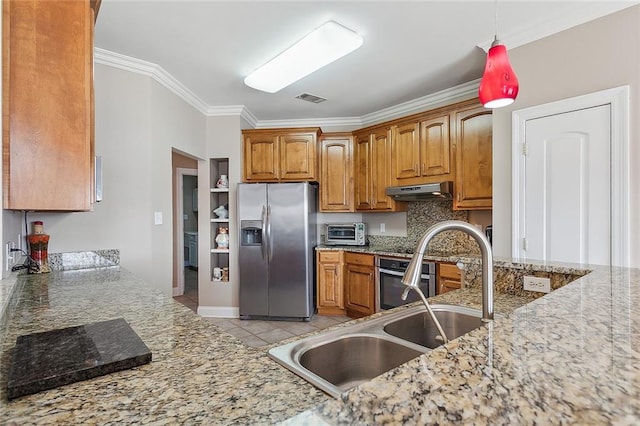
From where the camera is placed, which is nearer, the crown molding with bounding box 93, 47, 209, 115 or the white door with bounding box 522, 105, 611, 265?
the white door with bounding box 522, 105, 611, 265

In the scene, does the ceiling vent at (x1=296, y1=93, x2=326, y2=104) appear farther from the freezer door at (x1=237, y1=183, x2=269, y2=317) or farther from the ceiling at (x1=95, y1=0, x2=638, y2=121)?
the freezer door at (x1=237, y1=183, x2=269, y2=317)

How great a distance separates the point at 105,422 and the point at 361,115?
13.7 feet

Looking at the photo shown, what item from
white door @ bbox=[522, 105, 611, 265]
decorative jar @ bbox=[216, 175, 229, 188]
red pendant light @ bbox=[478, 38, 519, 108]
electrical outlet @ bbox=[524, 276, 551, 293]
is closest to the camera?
electrical outlet @ bbox=[524, 276, 551, 293]

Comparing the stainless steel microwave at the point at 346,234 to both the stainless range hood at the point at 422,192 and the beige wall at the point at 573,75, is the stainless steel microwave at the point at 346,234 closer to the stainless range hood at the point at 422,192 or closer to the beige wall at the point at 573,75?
the stainless range hood at the point at 422,192

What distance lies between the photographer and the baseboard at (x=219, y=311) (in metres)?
3.96

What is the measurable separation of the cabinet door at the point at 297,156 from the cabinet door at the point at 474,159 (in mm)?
1699

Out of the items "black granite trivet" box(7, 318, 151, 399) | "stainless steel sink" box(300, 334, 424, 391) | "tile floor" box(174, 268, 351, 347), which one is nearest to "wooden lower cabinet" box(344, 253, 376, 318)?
"tile floor" box(174, 268, 351, 347)

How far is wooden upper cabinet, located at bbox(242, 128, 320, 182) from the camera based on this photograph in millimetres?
4078

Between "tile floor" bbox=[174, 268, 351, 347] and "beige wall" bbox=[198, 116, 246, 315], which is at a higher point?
"beige wall" bbox=[198, 116, 246, 315]

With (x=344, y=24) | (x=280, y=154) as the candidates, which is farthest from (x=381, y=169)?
(x=344, y=24)

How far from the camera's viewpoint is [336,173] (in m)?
4.17

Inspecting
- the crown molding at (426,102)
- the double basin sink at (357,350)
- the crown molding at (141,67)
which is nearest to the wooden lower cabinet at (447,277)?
the double basin sink at (357,350)

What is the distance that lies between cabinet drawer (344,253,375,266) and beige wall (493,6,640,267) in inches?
55.6

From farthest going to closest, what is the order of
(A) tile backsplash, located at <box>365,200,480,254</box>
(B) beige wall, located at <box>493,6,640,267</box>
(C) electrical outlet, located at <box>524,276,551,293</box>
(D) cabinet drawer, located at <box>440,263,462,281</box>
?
(A) tile backsplash, located at <box>365,200,480,254</box> → (D) cabinet drawer, located at <box>440,263,462,281</box> → (B) beige wall, located at <box>493,6,640,267</box> → (C) electrical outlet, located at <box>524,276,551,293</box>
